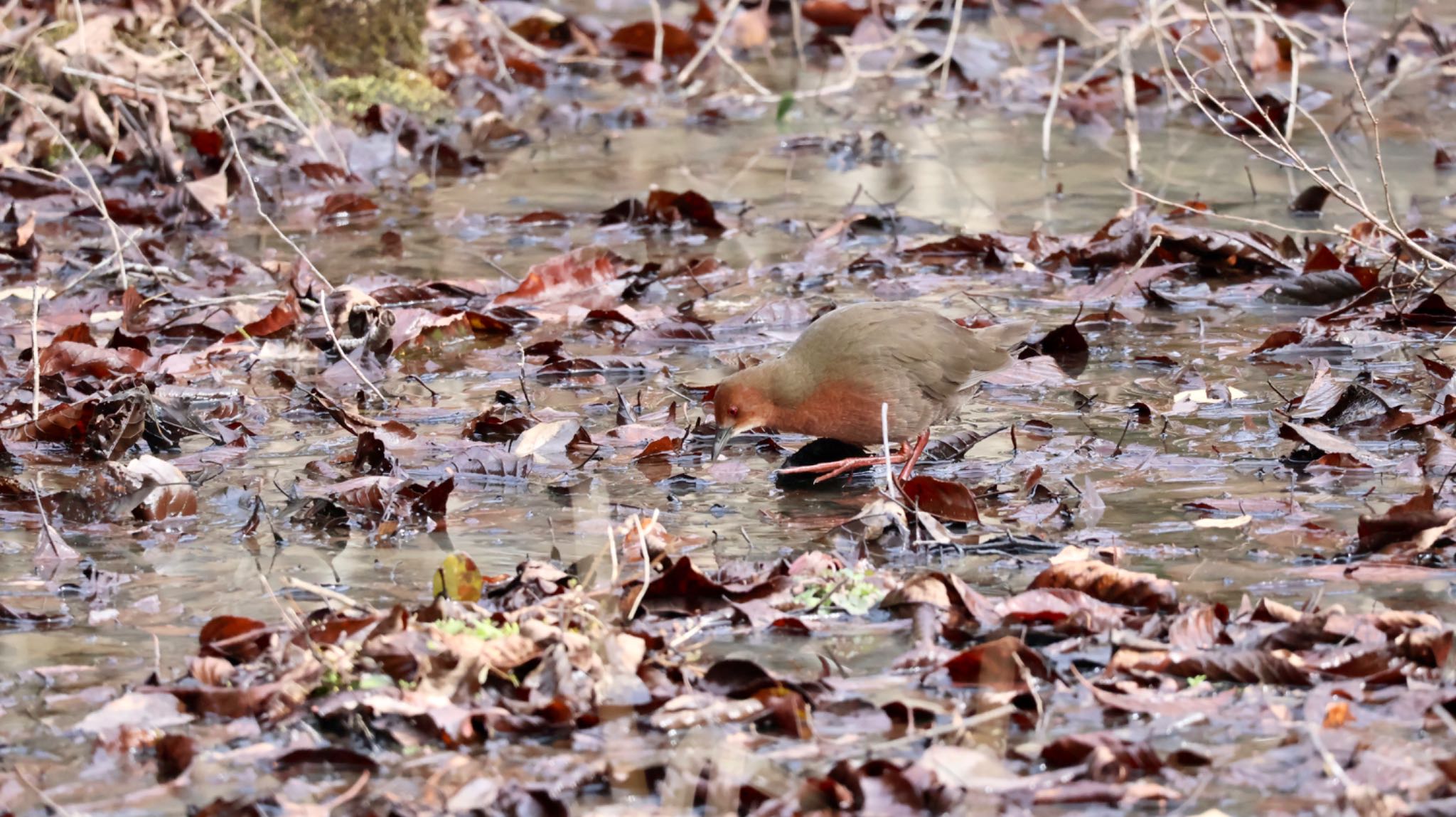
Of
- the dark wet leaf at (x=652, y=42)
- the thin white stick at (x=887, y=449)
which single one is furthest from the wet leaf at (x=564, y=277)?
the dark wet leaf at (x=652, y=42)

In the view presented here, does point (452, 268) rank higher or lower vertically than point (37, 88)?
lower

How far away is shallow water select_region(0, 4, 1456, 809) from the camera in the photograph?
4.09 metres

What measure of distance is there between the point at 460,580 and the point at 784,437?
6.33ft

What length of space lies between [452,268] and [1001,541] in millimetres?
4071

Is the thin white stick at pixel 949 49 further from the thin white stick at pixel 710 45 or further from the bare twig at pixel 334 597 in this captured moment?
the bare twig at pixel 334 597

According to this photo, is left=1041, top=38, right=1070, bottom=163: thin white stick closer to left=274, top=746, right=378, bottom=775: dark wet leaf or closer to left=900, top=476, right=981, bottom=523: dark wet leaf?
left=900, top=476, right=981, bottom=523: dark wet leaf

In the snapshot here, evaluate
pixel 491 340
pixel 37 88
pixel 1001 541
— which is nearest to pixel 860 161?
pixel 491 340

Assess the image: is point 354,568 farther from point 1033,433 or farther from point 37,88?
point 37,88

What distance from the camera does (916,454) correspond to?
16.8ft

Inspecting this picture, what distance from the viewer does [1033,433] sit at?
5.33m

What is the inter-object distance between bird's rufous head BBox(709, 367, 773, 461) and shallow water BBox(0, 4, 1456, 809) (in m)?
0.17

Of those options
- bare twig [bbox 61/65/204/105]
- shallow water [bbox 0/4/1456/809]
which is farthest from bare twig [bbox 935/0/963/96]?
bare twig [bbox 61/65/204/105]

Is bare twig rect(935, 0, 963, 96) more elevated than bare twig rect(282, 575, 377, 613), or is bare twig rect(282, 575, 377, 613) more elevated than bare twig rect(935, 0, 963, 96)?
bare twig rect(935, 0, 963, 96)

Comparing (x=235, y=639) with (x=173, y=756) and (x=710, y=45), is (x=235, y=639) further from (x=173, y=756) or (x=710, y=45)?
(x=710, y=45)
